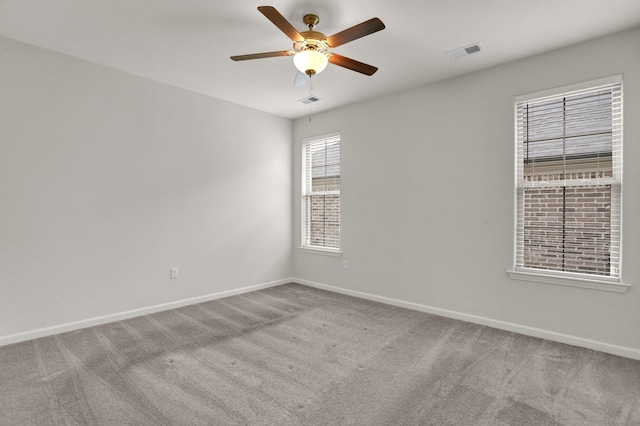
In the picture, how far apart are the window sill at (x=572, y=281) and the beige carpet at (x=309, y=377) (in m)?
0.57

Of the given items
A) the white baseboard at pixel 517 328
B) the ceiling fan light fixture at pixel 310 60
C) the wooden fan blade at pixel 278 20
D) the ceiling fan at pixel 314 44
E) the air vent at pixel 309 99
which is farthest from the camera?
the air vent at pixel 309 99

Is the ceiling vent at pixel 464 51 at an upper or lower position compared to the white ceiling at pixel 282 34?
lower

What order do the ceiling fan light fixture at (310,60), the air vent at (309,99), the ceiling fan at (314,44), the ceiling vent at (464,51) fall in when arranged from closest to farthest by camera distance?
1. the ceiling fan at (314,44)
2. the ceiling fan light fixture at (310,60)
3. the ceiling vent at (464,51)
4. the air vent at (309,99)

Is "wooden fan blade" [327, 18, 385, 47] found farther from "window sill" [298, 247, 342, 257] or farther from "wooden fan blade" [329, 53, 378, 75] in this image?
"window sill" [298, 247, 342, 257]

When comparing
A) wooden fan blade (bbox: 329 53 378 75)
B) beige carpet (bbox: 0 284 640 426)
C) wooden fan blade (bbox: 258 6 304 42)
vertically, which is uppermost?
wooden fan blade (bbox: 258 6 304 42)

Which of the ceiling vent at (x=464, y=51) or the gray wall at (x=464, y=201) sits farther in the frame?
the ceiling vent at (x=464, y=51)

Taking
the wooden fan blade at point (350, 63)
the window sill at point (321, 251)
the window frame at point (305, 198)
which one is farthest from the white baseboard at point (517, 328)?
the wooden fan blade at point (350, 63)

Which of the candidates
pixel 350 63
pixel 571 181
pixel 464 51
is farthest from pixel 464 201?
pixel 350 63

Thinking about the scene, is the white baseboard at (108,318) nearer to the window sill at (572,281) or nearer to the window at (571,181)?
the window sill at (572,281)

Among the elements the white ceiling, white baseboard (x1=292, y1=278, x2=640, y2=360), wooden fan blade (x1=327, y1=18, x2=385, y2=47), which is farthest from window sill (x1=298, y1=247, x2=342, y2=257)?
wooden fan blade (x1=327, y1=18, x2=385, y2=47)

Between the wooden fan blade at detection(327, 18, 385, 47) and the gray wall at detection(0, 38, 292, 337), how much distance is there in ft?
8.60

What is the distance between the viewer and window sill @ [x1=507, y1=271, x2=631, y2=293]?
2.83m

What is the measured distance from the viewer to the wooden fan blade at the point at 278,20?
1995 millimetres

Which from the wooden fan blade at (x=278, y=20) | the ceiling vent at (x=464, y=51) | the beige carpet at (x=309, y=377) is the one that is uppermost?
the ceiling vent at (x=464, y=51)
